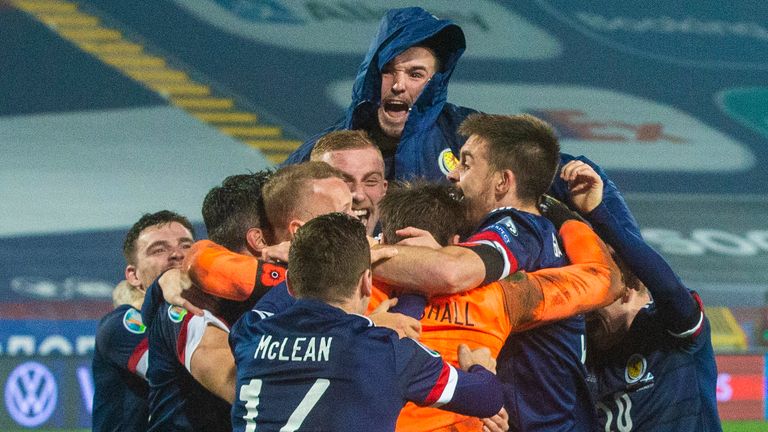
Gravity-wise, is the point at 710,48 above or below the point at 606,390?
above

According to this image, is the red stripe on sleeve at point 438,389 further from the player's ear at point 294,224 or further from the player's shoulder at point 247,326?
the player's ear at point 294,224

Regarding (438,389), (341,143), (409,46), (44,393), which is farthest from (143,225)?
(44,393)

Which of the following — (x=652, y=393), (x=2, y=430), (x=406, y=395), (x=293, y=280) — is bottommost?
(x=2, y=430)

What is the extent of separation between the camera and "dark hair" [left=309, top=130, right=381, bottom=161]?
4.22 metres

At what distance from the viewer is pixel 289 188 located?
359cm

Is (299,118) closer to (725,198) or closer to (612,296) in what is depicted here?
(725,198)

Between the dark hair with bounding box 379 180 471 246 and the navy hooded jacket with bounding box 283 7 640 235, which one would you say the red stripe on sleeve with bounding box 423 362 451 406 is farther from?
the navy hooded jacket with bounding box 283 7 640 235

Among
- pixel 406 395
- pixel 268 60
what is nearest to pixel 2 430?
pixel 406 395

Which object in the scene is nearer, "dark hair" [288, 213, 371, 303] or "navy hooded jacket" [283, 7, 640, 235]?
"dark hair" [288, 213, 371, 303]

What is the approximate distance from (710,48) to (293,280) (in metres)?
13.5

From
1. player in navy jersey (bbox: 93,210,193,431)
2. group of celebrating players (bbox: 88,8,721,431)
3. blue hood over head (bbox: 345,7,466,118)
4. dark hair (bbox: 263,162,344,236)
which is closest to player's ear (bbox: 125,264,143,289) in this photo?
player in navy jersey (bbox: 93,210,193,431)

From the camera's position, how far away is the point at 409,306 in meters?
3.19

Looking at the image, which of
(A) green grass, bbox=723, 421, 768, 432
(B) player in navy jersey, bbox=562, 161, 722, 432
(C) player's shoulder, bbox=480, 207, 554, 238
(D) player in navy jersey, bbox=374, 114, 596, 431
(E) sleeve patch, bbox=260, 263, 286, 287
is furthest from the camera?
(A) green grass, bbox=723, 421, 768, 432

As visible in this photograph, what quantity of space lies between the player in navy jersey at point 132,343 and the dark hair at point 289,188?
51.3 inches
